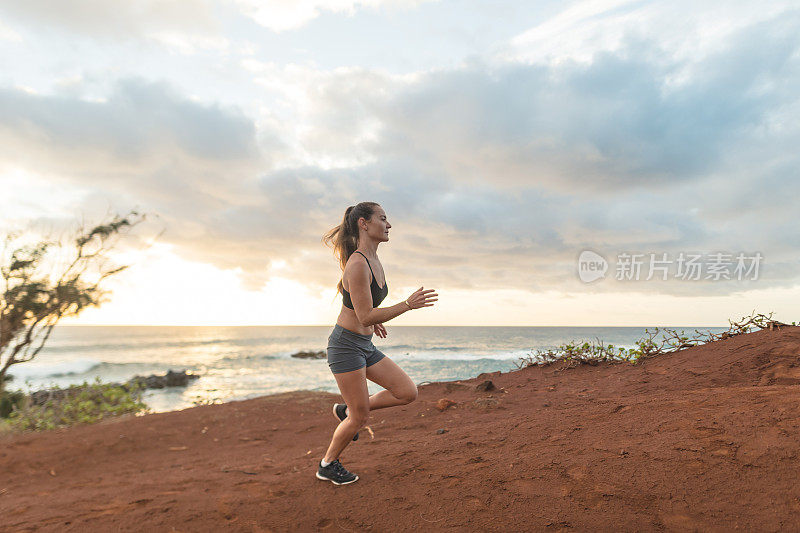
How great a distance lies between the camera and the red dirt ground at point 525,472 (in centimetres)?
310

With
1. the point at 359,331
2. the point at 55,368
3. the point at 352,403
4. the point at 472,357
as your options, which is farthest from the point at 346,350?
the point at 55,368

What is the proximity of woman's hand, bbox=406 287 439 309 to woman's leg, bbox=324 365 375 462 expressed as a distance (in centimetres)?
79

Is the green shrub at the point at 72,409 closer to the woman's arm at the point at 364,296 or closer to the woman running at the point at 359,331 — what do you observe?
the woman running at the point at 359,331

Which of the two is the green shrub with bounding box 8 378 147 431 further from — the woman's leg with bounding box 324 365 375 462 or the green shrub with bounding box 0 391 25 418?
the woman's leg with bounding box 324 365 375 462

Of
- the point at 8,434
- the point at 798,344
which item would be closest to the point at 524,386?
the point at 798,344

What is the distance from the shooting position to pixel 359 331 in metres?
3.88

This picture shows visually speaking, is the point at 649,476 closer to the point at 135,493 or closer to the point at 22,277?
the point at 135,493

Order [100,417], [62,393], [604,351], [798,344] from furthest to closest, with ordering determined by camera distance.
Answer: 1. [62,393]
2. [100,417]
3. [604,351]
4. [798,344]

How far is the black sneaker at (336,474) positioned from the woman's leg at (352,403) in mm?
72

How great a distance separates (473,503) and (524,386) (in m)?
4.66

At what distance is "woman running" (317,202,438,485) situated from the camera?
3699 millimetres

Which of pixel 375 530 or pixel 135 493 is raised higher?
pixel 375 530

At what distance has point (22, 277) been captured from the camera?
11.6 m

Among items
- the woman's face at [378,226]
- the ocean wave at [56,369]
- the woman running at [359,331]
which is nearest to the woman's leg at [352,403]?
A: the woman running at [359,331]
